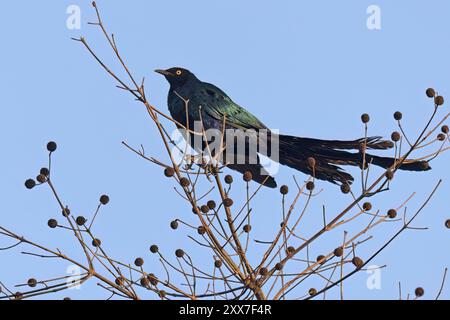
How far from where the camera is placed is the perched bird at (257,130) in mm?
6039

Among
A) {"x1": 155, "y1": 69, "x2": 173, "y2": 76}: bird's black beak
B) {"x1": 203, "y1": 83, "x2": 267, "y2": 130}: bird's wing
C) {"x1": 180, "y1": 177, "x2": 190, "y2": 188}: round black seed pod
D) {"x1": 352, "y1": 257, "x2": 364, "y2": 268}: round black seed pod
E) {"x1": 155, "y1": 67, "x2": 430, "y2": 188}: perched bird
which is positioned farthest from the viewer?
{"x1": 155, "y1": 69, "x2": 173, "y2": 76}: bird's black beak

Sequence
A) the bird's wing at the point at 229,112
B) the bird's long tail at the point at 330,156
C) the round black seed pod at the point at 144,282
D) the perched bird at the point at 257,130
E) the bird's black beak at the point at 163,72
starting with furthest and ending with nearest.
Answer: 1. the bird's black beak at the point at 163,72
2. the bird's wing at the point at 229,112
3. the perched bird at the point at 257,130
4. the bird's long tail at the point at 330,156
5. the round black seed pod at the point at 144,282

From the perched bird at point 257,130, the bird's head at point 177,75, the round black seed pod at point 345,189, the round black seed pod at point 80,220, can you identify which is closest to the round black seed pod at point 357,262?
the round black seed pod at point 345,189

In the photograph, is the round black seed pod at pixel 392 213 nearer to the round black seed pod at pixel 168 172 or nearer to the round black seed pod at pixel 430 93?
the round black seed pod at pixel 430 93

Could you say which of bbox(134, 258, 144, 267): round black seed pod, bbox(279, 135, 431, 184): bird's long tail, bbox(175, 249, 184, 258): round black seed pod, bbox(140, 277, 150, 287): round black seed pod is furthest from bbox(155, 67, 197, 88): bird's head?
bbox(140, 277, 150, 287): round black seed pod

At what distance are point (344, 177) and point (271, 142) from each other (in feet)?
4.32

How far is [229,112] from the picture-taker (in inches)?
327

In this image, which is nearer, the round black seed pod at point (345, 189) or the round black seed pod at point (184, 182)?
the round black seed pod at point (184, 182)

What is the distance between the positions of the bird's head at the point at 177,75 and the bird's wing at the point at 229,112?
449 millimetres

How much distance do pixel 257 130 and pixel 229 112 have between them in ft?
1.21

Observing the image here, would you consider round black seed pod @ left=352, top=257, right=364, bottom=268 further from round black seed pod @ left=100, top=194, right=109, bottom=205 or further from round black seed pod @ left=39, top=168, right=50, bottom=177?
round black seed pod @ left=39, top=168, right=50, bottom=177

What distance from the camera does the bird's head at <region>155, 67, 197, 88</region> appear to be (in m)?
8.93

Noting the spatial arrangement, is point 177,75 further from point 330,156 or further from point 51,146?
point 51,146
